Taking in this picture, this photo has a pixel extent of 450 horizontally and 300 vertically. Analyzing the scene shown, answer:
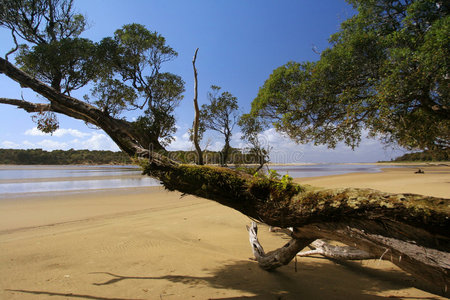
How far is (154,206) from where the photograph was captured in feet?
41.0

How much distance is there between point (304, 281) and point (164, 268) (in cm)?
259

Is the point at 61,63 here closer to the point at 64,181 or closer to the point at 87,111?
the point at 87,111

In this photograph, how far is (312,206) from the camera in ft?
8.73

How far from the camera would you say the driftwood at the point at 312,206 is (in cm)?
193

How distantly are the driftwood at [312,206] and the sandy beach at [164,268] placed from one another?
29 cm

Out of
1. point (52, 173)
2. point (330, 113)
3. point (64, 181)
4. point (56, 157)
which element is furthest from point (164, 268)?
point (56, 157)

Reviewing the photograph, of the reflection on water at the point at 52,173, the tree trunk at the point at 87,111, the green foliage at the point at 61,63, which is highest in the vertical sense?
the green foliage at the point at 61,63

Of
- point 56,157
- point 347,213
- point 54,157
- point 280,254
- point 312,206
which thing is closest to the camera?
point 347,213

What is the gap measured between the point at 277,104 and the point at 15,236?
8.88 metres

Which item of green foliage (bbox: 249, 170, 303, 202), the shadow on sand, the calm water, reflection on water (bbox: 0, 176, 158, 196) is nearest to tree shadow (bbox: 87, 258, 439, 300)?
the shadow on sand

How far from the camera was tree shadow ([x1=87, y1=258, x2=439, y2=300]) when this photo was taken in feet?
12.2

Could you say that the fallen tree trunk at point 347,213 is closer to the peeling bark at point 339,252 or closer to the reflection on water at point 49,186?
the peeling bark at point 339,252

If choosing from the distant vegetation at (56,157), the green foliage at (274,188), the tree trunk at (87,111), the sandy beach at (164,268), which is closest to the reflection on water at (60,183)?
the sandy beach at (164,268)

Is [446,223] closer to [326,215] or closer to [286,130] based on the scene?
[326,215]
